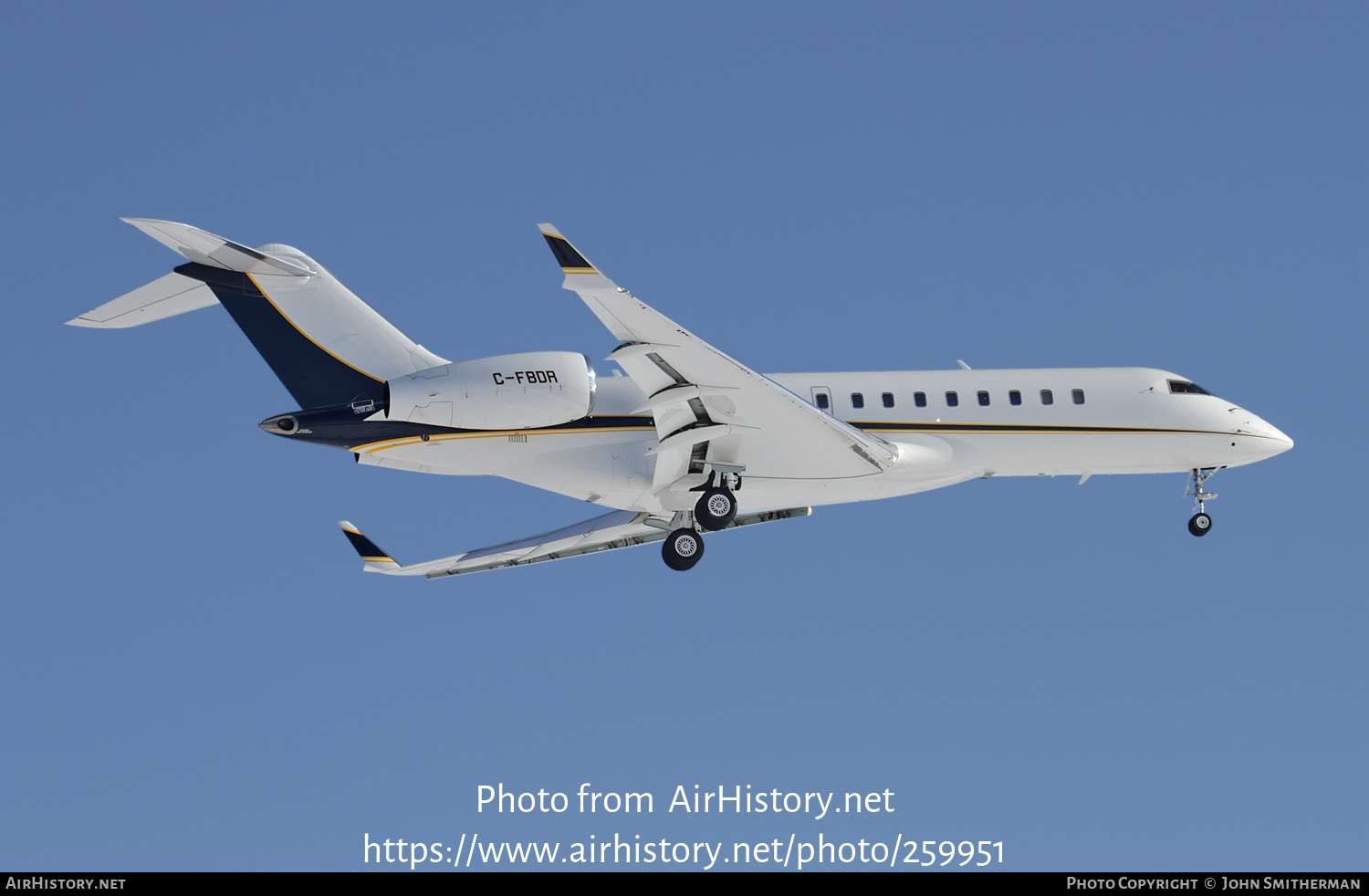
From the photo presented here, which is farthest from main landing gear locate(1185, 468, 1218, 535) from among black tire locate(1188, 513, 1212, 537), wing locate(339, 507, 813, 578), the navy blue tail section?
the navy blue tail section

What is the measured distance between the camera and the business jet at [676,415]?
17.8 m

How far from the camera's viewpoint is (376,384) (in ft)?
63.3

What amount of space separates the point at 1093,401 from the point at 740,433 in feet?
20.2

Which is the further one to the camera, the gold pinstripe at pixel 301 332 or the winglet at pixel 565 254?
the gold pinstripe at pixel 301 332

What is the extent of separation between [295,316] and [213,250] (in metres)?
1.50

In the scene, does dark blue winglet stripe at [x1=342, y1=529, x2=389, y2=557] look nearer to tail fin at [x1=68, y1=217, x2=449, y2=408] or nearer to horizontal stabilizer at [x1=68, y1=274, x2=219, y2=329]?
tail fin at [x1=68, y1=217, x2=449, y2=408]

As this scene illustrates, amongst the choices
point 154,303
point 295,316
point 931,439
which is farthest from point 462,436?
point 931,439

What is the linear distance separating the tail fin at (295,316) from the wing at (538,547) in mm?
4050

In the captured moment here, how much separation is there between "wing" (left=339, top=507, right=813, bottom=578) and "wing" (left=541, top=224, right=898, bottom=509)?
2.72 metres

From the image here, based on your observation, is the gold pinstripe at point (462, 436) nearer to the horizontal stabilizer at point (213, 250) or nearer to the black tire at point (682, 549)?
the black tire at point (682, 549)

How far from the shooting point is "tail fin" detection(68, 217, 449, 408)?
61.9 feet

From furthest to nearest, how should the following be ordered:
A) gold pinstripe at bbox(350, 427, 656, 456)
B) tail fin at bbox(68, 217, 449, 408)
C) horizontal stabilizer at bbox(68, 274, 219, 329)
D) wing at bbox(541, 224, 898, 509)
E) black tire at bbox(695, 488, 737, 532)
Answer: black tire at bbox(695, 488, 737, 532) < gold pinstripe at bbox(350, 427, 656, 456) < tail fin at bbox(68, 217, 449, 408) < horizontal stabilizer at bbox(68, 274, 219, 329) < wing at bbox(541, 224, 898, 509)

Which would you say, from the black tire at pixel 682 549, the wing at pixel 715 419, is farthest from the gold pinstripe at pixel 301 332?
the black tire at pixel 682 549

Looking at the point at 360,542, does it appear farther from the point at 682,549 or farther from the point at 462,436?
the point at 682,549
